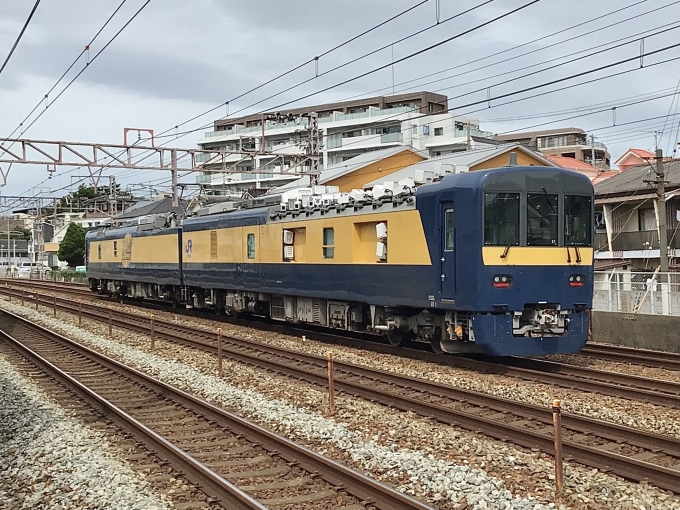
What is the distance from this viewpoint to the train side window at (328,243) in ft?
52.4

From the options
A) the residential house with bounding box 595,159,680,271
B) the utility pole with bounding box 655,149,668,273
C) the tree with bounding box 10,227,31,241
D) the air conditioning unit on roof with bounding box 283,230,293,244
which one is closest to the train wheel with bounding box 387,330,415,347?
the air conditioning unit on roof with bounding box 283,230,293,244

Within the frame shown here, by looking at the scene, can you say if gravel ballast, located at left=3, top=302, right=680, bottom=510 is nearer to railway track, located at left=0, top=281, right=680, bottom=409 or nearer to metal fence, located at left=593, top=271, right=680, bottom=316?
railway track, located at left=0, top=281, right=680, bottom=409

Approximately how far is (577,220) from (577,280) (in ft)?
3.26

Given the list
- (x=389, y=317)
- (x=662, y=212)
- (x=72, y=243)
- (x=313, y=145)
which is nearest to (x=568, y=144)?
(x=72, y=243)

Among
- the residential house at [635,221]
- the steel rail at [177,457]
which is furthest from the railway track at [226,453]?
the residential house at [635,221]

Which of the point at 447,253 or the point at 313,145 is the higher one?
the point at 313,145

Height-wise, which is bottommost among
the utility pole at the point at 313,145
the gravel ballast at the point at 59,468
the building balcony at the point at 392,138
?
the gravel ballast at the point at 59,468

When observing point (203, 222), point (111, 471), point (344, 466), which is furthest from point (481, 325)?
point (203, 222)

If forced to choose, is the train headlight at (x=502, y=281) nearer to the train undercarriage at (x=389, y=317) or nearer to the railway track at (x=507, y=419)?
the train undercarriage at (x=389, y=317)

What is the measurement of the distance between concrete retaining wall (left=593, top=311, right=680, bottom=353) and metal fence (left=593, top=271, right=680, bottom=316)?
33cm

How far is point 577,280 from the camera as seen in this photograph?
41.4 feet

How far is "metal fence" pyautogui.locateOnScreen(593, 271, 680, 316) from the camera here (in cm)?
1599

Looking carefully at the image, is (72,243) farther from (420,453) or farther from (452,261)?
(420,453)

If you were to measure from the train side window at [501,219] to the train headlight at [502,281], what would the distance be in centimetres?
50
